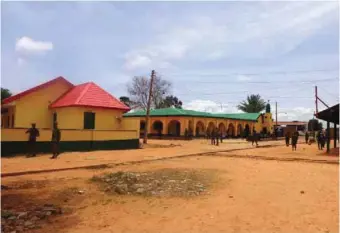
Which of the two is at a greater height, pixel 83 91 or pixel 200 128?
pixel 83 91

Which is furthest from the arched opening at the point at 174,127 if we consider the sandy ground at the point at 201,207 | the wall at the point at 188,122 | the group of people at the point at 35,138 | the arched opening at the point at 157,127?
the sandy ground at the point at 201,207

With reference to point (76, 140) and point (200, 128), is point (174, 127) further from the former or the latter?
point (76, 140)

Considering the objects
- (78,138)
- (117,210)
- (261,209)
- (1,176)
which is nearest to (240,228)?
(261,209)

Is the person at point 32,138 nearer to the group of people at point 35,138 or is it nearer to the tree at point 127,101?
the group of people at point 35,138

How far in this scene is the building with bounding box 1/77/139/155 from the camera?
72.3 feet

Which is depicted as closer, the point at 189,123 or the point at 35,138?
the point at 35,138

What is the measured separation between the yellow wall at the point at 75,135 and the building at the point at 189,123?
1744 centimetres

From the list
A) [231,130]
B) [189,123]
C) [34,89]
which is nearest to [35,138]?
[34,89]

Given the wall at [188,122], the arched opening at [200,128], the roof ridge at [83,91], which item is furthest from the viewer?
the arched opening at [200,128]

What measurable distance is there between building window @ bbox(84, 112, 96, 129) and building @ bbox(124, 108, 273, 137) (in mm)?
16921

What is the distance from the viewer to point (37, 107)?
25.0 m

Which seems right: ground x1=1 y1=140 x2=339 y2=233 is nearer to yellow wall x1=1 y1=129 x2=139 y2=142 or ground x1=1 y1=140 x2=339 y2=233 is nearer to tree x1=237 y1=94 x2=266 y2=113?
yellow wall x1=1 y1=129 x2=139 y2=142

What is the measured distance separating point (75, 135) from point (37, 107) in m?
6.18

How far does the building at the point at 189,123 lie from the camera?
4234 centimetres
